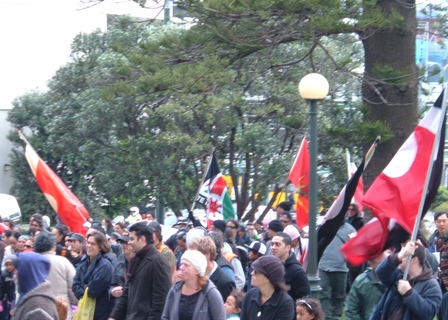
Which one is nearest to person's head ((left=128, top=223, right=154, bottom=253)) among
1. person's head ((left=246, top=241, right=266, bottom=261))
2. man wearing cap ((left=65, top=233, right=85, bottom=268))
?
person's head ((left=246, top=241, right=266, bottom=261))

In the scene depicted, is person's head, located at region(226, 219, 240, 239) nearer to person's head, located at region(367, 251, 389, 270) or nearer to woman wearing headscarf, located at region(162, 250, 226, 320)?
person's head, located at region(367, 251, 389, 270)

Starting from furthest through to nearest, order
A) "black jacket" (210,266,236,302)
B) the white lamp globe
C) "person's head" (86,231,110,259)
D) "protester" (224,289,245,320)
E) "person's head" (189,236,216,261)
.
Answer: the white lamp globe < "person's head" (86,231,110,259) < "black jacket" (210,266,236,302) < "protester" (224,289,245,320) < "person's head" (189,236,216,261)

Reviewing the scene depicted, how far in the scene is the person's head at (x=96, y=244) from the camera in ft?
30.9

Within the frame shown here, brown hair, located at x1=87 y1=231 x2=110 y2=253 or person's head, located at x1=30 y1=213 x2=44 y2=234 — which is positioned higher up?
brown hair, located at x1=87 y1=231 x2=110 y2=253

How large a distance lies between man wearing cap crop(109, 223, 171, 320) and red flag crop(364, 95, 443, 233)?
2.05m

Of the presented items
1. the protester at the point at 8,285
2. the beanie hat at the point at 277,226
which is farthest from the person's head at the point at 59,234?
the beanie hat at the point at 277,226

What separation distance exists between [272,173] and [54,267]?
10.9 m

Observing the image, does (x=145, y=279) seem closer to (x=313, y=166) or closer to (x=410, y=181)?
(x=410, y=181)

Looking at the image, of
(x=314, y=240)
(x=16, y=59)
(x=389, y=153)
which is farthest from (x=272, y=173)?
(x=16, y=59)

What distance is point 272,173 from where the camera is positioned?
777 inches

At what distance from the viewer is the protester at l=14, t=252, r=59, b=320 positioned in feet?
20.6

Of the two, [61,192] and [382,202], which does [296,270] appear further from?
[61,192]

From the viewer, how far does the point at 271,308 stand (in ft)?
23.0

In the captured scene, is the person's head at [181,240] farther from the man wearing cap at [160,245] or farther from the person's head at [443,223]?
the person's head at [443,223]
